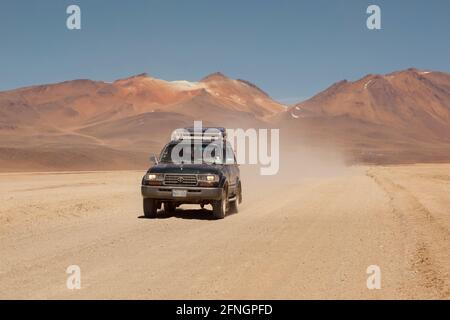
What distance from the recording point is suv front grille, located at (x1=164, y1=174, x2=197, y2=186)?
53.9 ft

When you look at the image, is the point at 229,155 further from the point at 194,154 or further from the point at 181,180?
Result: the point at 181,180

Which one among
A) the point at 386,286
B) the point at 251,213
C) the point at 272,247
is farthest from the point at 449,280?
the point at 251,213

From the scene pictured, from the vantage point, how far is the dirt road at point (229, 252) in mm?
7926

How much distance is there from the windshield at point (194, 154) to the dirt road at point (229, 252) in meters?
1.53

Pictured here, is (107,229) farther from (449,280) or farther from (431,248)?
(449,280)

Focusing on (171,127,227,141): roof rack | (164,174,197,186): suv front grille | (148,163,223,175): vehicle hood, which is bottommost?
(164,174,197,186): suv front grille

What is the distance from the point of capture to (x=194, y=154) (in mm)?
17906

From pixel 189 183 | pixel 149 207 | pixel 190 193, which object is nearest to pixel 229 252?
pixel 190 193

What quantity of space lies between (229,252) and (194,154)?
23.8 ft

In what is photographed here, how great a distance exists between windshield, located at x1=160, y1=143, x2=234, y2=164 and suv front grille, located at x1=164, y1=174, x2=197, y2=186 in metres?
1.28

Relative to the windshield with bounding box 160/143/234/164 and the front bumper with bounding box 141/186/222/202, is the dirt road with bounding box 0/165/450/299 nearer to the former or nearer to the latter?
the front bumper with bounding box 141/186/222/202

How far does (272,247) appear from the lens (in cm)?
1148

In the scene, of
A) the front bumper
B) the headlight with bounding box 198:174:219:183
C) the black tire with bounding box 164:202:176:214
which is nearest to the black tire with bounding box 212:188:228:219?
the front bumper
